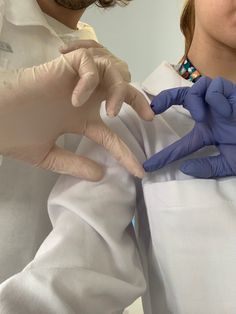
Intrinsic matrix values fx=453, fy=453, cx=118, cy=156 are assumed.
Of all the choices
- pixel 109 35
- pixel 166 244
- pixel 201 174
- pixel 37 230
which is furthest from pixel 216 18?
pixel 109 35

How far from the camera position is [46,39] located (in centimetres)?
91

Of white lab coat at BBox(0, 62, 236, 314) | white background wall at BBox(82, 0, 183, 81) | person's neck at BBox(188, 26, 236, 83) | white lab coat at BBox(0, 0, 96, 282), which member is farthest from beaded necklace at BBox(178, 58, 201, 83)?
white background wall at BBox(82, 0, 183, 81)

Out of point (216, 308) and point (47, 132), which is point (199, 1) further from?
point (216, 308)

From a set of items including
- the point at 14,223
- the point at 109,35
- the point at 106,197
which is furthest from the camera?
the point at 109,35

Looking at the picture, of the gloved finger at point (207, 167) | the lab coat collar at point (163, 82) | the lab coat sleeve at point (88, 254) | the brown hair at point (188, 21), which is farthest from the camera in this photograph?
the brown hair at point (188, 21)

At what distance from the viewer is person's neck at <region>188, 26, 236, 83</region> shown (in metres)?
0.86

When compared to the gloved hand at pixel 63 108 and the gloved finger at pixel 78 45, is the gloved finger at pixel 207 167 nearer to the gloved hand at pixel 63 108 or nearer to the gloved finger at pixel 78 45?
the gloved hand at pixel 63 108

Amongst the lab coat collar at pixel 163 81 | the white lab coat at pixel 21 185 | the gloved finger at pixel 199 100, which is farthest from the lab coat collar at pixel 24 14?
the gloved finger at pixel 199 100

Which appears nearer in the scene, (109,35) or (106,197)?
(106,197)

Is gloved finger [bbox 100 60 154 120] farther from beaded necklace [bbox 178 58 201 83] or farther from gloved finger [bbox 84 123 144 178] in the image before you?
beaded necklace [bbox 178 58 201 83]

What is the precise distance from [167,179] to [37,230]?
277mm

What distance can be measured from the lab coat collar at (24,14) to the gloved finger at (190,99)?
0.32 metres

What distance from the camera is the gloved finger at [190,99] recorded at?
67 cm

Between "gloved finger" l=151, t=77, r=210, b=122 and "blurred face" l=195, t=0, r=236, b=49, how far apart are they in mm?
148
